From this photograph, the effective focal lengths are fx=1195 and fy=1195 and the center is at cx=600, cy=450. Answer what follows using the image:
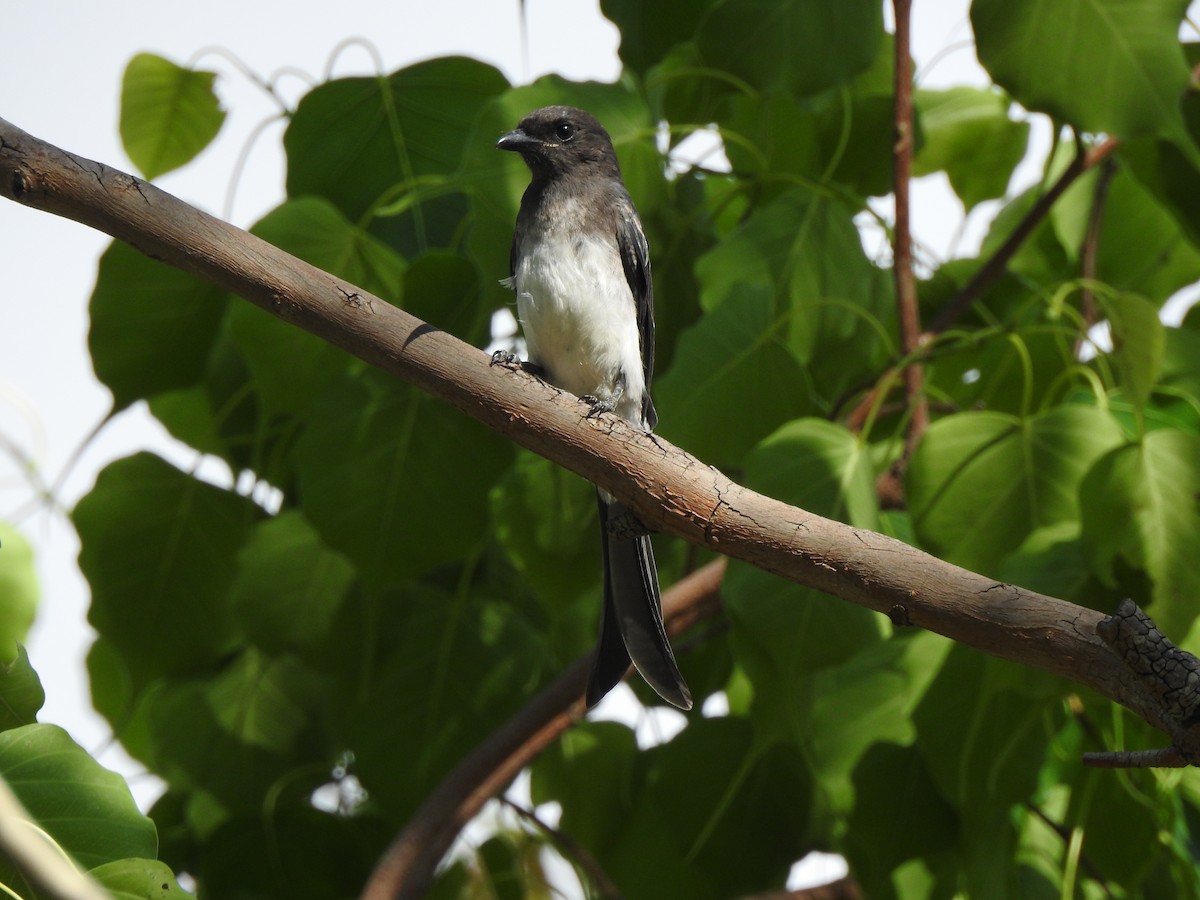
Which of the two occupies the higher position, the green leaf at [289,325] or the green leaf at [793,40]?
the green leaf at [793,40]

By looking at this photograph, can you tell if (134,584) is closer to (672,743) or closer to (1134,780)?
(672,743)

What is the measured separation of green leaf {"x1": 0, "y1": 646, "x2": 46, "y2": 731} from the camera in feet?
4.27

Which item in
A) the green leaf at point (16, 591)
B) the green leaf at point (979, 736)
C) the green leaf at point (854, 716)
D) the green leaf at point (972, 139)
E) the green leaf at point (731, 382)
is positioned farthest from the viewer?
the green leaf at point (972, 139)

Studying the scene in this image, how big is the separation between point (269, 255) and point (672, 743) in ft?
4.46

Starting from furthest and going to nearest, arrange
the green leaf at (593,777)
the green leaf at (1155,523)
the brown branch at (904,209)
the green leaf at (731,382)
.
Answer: the green leaf at (593,777)
the brown branch at (904,209)
the green leaf at (731,382)
the green leaf at (1155,523)

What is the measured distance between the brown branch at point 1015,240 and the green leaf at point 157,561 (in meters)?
1.55

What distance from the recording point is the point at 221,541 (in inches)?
99.3

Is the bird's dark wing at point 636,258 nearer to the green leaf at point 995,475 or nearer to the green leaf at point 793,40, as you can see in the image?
the green leaf at point 793,40

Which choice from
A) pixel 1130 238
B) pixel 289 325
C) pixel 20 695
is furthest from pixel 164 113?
pixel 1130 238

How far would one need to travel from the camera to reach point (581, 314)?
7.88 feet

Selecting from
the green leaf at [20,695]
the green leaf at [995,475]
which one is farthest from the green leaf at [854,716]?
the green leaf at [20,695]

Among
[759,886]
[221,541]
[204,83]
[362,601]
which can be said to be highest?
[204,83]

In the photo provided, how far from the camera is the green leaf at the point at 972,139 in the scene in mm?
2898

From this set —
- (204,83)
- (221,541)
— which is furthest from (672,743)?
(204,83)
